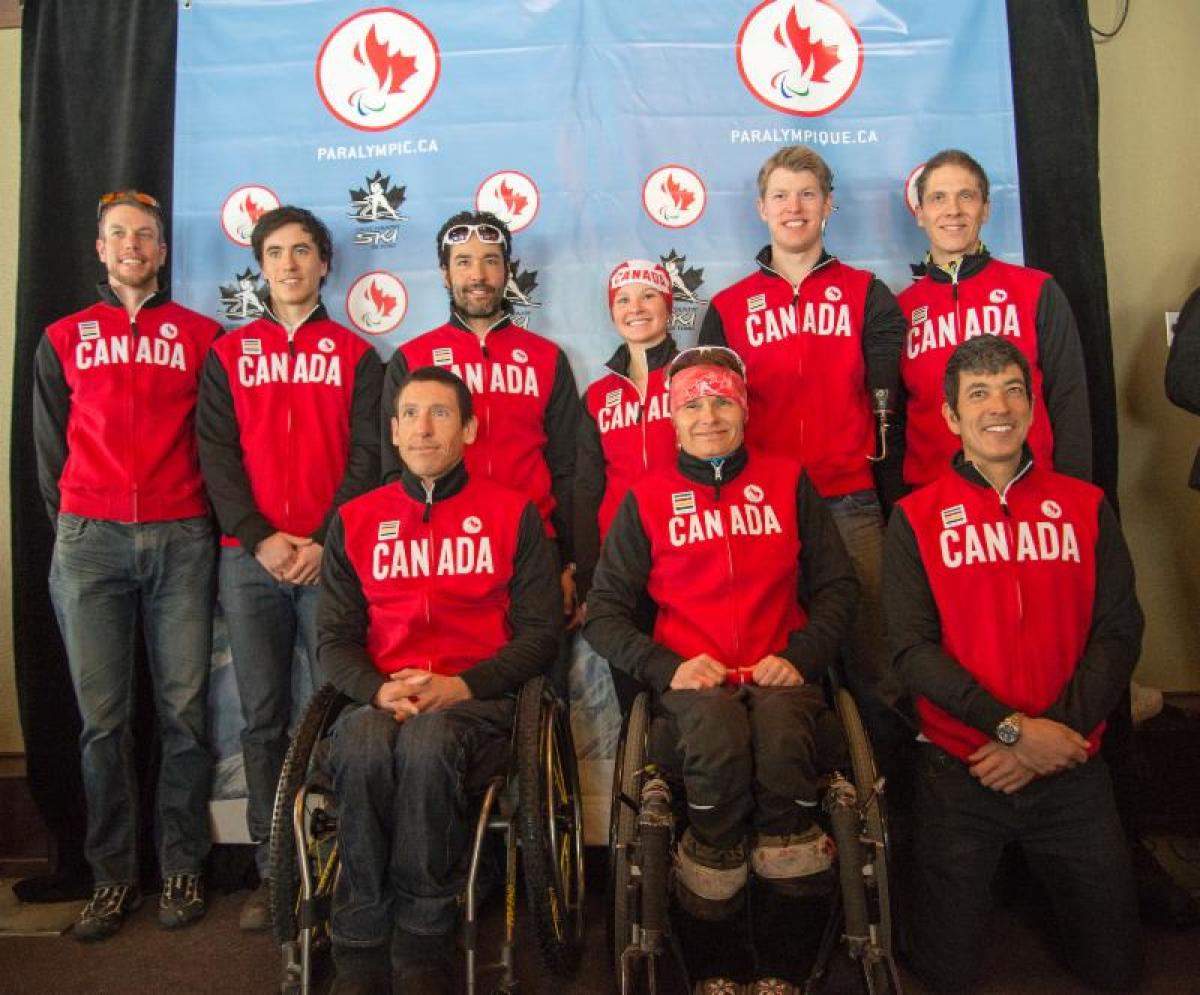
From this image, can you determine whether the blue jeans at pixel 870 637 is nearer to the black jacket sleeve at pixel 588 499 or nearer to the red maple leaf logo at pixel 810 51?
the black jacket sleeve at pixel 588 499

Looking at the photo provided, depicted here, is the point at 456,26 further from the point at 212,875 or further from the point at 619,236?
the point at 212,875

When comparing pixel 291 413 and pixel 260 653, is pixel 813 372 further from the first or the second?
pixel 260 653

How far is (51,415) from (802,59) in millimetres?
2411

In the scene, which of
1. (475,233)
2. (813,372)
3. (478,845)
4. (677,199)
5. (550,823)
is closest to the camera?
(478,845)

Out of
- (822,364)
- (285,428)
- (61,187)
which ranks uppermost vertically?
(61,187)

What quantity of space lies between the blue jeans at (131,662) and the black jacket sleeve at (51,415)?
16 centimetres

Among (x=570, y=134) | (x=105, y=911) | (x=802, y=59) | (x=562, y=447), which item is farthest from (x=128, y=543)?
(x=802, y=59)

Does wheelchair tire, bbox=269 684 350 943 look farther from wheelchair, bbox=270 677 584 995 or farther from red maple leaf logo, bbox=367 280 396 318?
red maple leaf logo, bbox=367 280 396 318

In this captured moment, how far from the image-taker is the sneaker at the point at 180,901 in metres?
2.48

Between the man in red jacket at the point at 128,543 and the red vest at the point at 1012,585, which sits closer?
the red vest at the point at 1012,585

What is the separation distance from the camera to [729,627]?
2.09 meters

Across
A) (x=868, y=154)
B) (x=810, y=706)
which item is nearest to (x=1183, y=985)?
(x=810, y=706)

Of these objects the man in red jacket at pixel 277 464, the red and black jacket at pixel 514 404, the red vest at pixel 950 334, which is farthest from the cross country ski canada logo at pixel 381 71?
the red vest at pixel 950 334

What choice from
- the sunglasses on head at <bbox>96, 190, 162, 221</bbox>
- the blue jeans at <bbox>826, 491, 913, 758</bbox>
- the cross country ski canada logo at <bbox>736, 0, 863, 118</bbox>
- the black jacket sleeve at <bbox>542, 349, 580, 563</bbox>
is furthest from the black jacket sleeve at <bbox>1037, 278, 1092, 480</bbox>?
the sunglasses on head at <bbox>96, 190, 162, 221</bbox>
